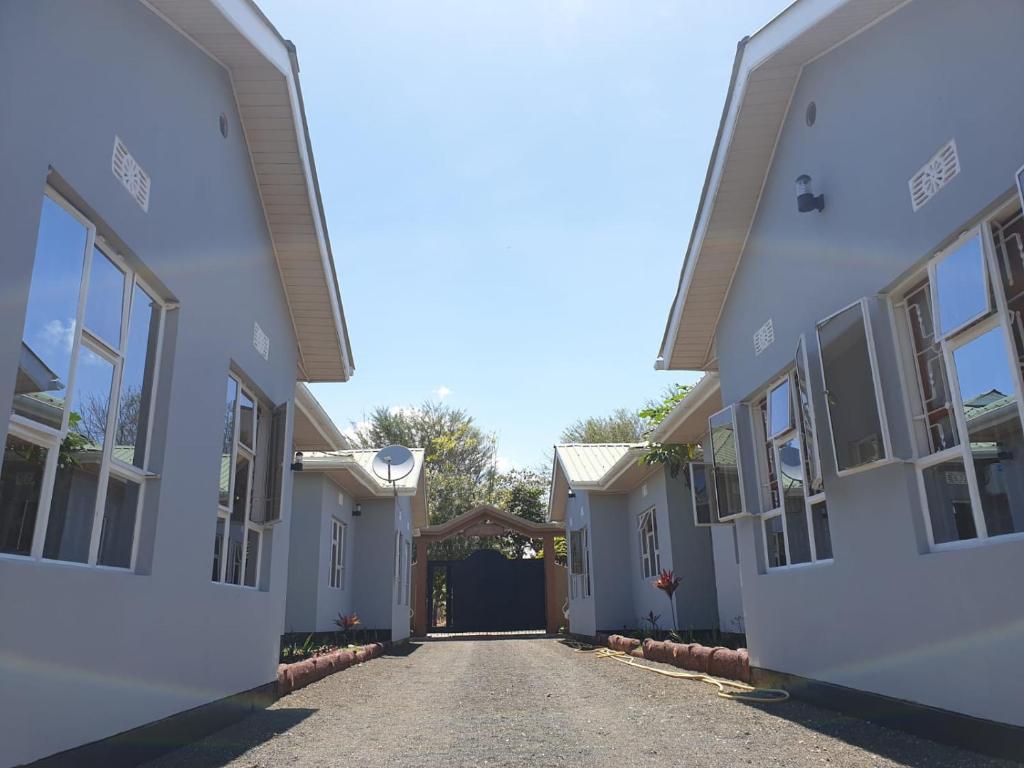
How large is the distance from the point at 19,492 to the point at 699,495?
26.4 ft

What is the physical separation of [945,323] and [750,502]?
3289 millimetres

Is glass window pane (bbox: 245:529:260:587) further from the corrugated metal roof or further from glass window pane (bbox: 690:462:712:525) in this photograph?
the corrugated metal roof

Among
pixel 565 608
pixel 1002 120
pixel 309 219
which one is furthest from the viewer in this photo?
pixel 565 608

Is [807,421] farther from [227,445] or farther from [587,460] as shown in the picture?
[587,460]

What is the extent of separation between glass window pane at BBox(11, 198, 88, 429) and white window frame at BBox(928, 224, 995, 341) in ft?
14.5

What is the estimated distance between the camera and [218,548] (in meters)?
5.86

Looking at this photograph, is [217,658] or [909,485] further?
[217,658]

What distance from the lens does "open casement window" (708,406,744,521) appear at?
24.1 ft

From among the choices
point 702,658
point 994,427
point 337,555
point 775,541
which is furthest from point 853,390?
point 337,555

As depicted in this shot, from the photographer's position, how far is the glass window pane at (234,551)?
20.2 feet

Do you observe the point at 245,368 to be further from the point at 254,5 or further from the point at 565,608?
the point at 565,608

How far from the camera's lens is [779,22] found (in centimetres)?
551

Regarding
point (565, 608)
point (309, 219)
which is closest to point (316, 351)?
point (309, 219)

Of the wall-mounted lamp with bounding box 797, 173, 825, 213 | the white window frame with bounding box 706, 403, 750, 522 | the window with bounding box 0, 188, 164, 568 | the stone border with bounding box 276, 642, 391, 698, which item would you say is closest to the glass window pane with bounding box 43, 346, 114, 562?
the window with bounding box 0, 188, 164, 568
